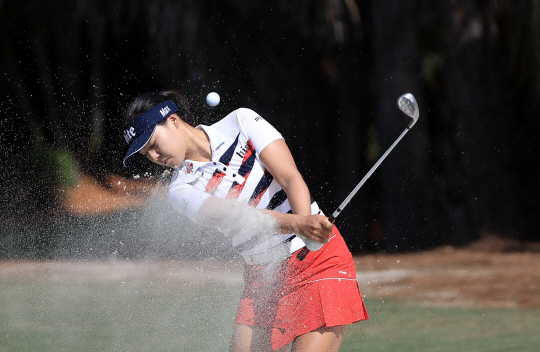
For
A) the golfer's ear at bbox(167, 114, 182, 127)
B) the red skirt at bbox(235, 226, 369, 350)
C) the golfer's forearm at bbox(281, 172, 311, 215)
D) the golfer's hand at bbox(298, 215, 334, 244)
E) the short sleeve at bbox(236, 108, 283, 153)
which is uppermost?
the golfer's ear at bbox(167, 114, 182, 127)

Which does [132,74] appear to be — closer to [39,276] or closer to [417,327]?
[39,276]

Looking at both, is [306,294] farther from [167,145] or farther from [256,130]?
[167,145]

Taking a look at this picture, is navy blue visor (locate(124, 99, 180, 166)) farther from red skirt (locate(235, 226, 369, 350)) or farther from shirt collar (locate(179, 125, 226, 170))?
red skirt (locate(235, 226, 369, 350))

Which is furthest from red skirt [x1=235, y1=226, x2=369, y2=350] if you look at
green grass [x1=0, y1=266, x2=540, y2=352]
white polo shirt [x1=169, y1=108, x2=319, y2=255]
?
green grass [x1=0, y1=266, x2=540, y2=352]

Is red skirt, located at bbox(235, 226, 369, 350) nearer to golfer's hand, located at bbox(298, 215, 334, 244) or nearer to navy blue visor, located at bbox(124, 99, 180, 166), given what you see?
golfer's hand, located at bbox(298, 215, 334, 244)

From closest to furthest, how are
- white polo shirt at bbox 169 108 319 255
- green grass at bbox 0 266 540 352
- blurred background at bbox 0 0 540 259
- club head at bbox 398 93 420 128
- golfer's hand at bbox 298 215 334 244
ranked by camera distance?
golfer's hand at bbox 298 215 334 244 < white polo shirt at bbox 169 108 319 255 < club head at bbox 398 93 420 128 < green grass at bbox 0 266 540 352 < blurred background at bbox 0 0 540 259

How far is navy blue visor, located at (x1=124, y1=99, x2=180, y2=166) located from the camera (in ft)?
9.12

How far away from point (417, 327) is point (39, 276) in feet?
11.6

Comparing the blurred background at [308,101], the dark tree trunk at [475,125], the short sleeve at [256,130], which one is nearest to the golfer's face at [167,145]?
the short sleeve at [256,130]

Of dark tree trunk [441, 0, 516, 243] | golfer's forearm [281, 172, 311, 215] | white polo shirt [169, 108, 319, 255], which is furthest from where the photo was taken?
dark tree trunk [441, 0, 516, 243]

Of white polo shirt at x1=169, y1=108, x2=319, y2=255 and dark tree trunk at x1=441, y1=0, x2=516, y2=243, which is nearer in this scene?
white polo shirt at x1=169, y1=108, x2=319, y2=255

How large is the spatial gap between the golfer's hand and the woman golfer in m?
0.06

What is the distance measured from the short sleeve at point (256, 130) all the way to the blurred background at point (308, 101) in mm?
5153

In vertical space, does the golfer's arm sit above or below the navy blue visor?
below
